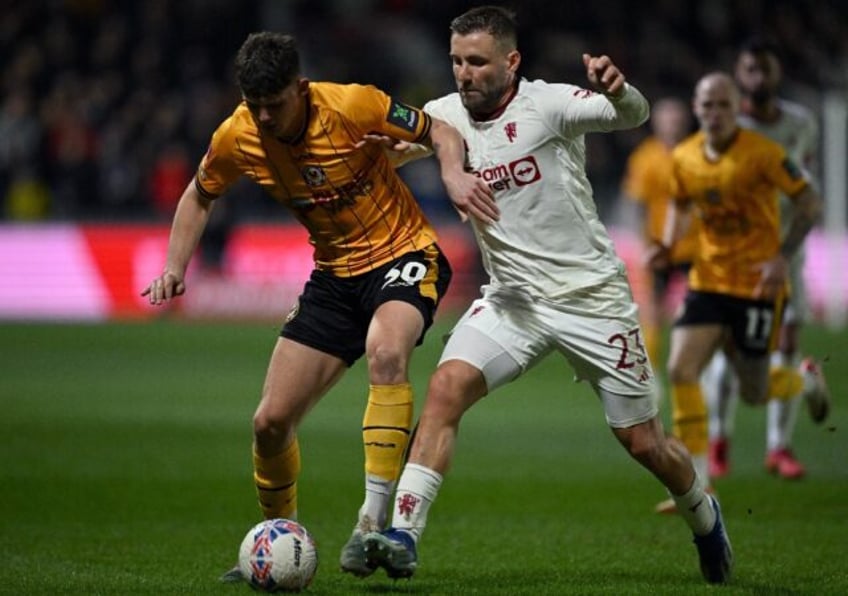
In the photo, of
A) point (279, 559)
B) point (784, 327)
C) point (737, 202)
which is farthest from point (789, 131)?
point (279, 559)

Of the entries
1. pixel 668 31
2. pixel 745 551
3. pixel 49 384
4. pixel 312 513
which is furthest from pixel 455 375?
pixel 668 31

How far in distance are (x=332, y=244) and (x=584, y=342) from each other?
46.9 inches

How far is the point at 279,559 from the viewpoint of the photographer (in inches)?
245

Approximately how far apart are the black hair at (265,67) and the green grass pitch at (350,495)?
202cm

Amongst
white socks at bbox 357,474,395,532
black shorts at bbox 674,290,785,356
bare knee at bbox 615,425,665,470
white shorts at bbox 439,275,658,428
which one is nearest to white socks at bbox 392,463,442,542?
white socks at bbox 357,474,395,532

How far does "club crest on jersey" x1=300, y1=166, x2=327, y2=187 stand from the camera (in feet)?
22.2

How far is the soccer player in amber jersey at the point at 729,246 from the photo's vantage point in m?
9.35

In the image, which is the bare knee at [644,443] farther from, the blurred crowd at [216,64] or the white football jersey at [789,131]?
the blurred crowd at [216,64]

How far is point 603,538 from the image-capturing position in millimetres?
8203

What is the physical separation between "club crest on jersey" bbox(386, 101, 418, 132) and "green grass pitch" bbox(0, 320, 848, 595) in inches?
75.6

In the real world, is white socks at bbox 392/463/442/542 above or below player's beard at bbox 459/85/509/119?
below

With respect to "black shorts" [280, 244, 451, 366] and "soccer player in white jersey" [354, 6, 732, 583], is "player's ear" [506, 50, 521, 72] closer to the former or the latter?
"soccer player in white jersey" [354, 6, 732, 583]

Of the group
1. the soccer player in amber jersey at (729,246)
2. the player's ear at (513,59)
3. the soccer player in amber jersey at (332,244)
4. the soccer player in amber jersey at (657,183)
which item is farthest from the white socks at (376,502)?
the soccer player in amber jersey at (657,183)

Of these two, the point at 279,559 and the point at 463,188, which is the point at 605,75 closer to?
the point at 463,188
